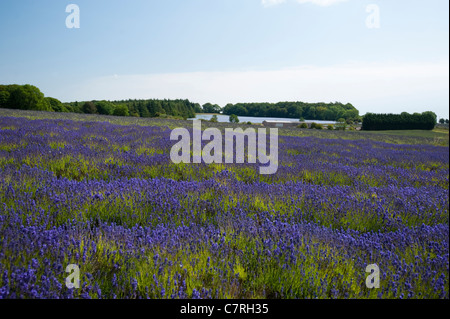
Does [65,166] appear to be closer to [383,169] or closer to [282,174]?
[282,174]

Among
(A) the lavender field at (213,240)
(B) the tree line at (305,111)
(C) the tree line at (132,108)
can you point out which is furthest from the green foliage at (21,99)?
(B) the tree line at (305,111)

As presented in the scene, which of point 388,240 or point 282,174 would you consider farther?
point 282,174

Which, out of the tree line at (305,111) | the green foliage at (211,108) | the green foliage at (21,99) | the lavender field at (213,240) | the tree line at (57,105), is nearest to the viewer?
the lavender field at (213,240)

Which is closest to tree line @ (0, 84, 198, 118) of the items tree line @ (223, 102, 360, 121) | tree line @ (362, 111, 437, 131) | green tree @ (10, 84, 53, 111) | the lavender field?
green tree @ (10, 84, 53, 111)

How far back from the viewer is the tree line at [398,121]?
47.3 meters

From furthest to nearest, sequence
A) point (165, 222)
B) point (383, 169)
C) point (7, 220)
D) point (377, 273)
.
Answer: point (383, 169) → point (165, 222) → point (7, 220) → point (377, 273)

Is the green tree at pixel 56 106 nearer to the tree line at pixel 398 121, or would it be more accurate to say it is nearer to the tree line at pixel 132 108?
the tree line at pixel 132 108

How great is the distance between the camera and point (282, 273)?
175cm

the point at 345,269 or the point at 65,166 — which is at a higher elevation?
the point at 65,166

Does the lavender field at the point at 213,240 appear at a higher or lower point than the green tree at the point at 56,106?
lower

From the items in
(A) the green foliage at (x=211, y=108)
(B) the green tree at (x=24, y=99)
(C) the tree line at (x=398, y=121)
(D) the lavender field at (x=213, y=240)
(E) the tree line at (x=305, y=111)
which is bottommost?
(D) the lavender field at (x=213, y=240)

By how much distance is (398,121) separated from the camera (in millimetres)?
47844
